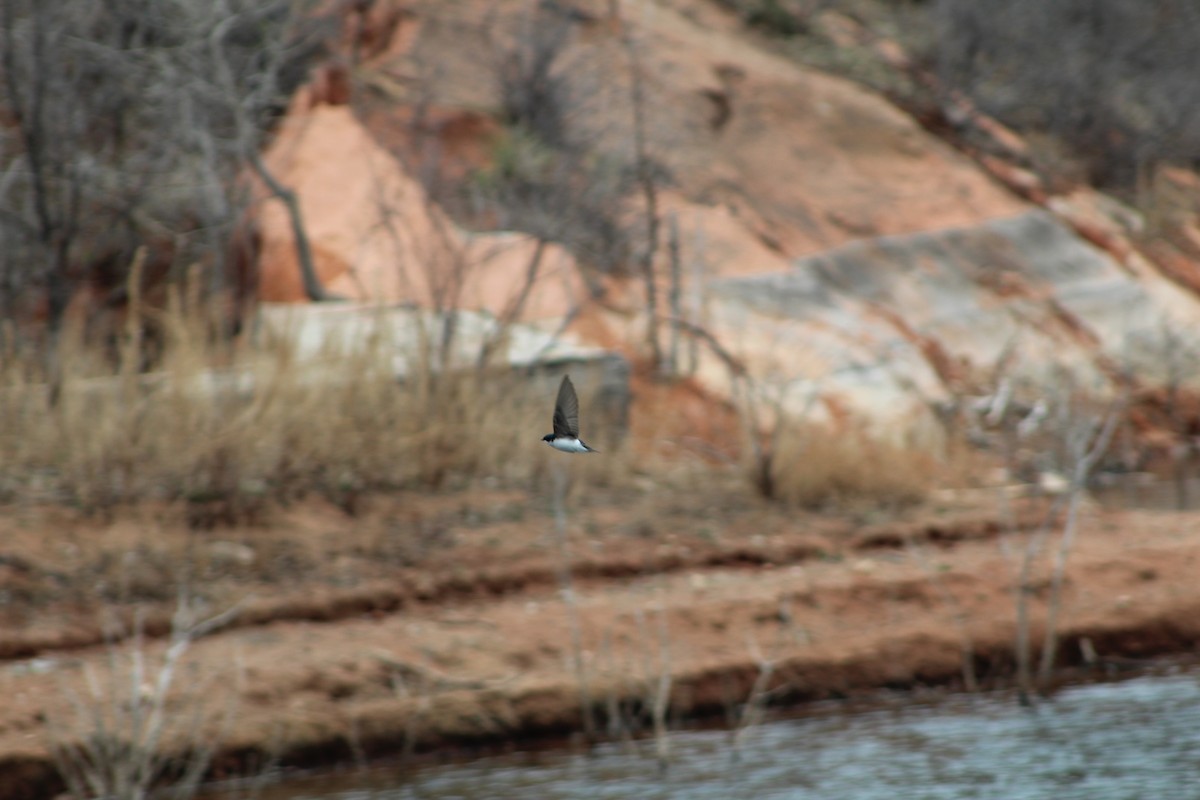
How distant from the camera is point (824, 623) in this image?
858cm

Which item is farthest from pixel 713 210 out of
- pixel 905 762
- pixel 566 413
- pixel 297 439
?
pixel 566 413

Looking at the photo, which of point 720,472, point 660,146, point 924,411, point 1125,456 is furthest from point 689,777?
→ point 660,146

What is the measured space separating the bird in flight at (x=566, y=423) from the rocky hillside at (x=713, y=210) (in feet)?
26.1

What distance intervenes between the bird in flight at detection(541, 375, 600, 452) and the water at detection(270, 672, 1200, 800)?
2413 mm

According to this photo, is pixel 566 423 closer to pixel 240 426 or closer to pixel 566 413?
pixel 566 413

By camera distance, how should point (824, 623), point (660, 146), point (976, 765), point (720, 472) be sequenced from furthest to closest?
point (660, 146)
point (720, 472)
point (824, 623)
point (976, 765)

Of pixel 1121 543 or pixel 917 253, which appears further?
pixel 917 253

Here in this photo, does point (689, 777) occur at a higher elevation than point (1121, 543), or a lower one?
lower

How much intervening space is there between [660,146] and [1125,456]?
6282 mm

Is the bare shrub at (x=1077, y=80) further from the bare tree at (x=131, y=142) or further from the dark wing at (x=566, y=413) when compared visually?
the dark wing at (x=566, y=413)

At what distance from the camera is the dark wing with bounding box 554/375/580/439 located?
4.34m

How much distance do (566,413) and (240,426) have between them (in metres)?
5.33

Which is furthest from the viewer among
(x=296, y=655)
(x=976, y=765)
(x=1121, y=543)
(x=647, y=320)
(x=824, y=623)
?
(x=647, y=320)

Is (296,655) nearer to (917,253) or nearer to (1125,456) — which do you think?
(1125,456)
